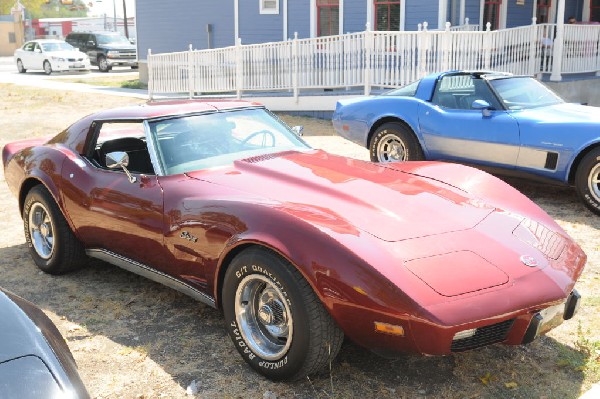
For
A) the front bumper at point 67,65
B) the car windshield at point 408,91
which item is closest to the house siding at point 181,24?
the front bumper at point 67,65

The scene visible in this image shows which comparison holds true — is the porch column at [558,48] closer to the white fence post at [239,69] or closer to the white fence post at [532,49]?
the white fence post at [532,49]

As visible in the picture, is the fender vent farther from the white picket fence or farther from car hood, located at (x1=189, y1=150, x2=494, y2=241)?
the white picket fence

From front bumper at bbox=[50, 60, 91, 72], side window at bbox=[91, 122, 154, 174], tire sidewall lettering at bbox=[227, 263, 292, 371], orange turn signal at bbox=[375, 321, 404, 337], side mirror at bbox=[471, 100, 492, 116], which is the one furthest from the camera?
front bumper at bbox=[50, 60, 91, 72]

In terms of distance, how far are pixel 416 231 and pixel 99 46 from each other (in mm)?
32671

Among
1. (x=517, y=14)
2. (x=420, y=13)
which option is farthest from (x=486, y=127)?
(x=517, y=14)

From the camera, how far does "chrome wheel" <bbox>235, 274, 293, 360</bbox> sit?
3.67 metres

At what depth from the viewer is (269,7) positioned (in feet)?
65.9

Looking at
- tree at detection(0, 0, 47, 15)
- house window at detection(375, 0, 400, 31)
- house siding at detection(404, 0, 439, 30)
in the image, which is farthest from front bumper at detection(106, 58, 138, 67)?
tree at detection(0, 0, 47, 15)

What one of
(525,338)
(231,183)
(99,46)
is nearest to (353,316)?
(525,338)

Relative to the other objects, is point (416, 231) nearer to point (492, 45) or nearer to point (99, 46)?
point (492, 45)

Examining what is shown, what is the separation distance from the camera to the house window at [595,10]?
21250mm

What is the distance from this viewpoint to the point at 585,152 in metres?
7.15

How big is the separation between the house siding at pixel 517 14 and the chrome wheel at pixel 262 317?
16769 mm

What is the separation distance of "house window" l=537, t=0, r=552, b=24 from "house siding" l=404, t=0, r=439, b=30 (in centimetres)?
514
